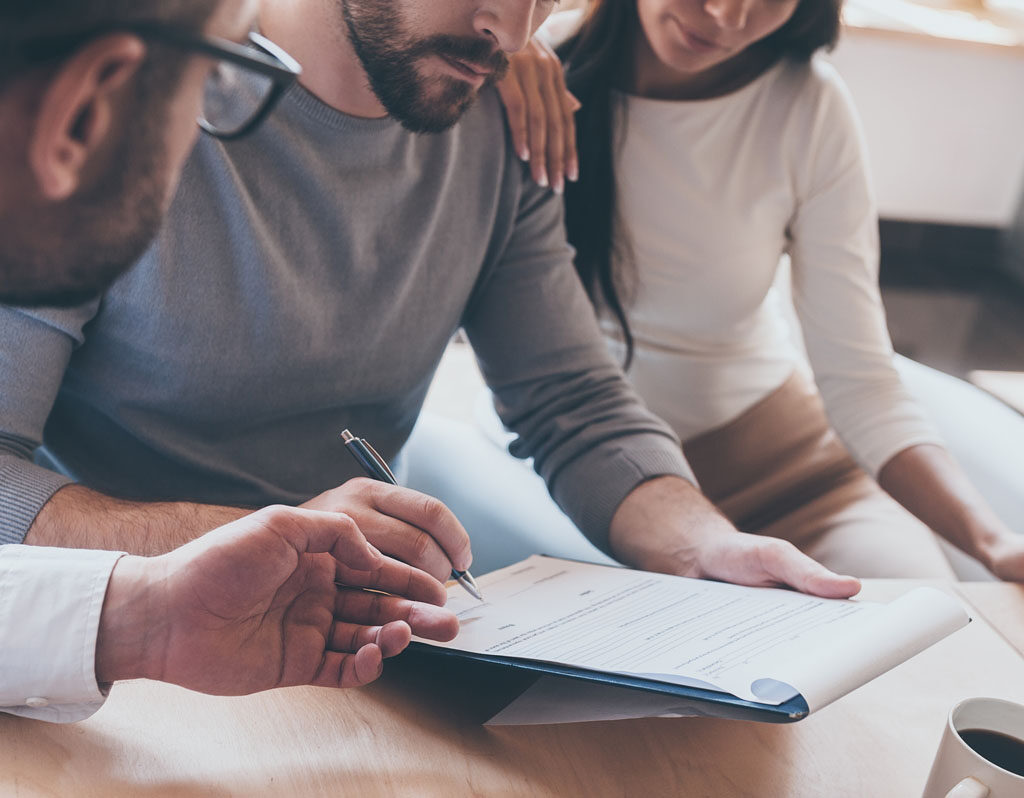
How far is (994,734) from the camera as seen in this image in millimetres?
641

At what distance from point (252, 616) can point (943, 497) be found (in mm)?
919

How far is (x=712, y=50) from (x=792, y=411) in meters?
0.57

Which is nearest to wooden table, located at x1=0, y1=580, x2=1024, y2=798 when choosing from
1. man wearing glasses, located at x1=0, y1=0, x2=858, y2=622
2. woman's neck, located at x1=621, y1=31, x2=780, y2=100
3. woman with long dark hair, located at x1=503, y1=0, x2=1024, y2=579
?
man wearing glasses, located at x1=0, y1=0, x2=858, y2=622

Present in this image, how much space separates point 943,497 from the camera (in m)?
1.27

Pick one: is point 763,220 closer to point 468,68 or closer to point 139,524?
point 468,68

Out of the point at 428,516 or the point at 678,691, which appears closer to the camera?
the point at 678,691

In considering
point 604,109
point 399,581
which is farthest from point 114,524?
point 604,109

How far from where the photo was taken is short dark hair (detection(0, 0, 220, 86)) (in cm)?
40

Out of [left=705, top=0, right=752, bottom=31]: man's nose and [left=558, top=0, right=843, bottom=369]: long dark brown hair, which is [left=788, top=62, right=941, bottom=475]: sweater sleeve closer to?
[left=558, top=0, right=843, bottom=369]: long dark brown hair

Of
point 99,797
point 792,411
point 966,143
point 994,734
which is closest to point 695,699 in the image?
point 994,734

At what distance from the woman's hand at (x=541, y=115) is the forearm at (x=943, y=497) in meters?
0.57

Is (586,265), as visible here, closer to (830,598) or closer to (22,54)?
(830,598)

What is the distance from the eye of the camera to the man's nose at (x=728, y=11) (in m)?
1.25

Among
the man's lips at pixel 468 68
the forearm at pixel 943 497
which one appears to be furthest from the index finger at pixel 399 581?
the forearm at pixel 943 497
